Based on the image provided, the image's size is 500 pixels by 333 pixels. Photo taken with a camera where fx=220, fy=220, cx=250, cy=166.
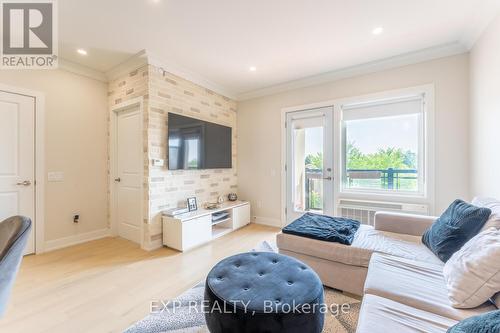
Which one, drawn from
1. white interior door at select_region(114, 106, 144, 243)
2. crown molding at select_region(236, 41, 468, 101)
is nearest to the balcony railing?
crown molding at select_region(236, 41, 468, 101)

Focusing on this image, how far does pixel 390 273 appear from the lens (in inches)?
57.8

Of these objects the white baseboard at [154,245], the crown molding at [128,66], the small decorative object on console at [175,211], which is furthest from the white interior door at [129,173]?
the crown molding at [128,66]

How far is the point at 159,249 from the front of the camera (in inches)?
118

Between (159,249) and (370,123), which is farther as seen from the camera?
(370,123)

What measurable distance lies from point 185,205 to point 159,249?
740mm

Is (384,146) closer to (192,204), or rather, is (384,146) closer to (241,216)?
(241,216)

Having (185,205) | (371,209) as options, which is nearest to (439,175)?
(371,209)

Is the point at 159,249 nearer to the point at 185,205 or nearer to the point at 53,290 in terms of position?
the point at 185,205

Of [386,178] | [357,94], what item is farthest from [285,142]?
[386,178]

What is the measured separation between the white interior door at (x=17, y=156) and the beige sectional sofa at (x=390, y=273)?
3.21 m

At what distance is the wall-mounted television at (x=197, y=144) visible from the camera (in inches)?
126

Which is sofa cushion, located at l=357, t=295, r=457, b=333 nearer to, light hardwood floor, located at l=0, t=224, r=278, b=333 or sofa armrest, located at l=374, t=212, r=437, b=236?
sofa armrest, located at l=374, t=212, r=437, b=236

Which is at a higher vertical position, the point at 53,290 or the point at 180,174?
the point at 180,174

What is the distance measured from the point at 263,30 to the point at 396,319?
2677mm
